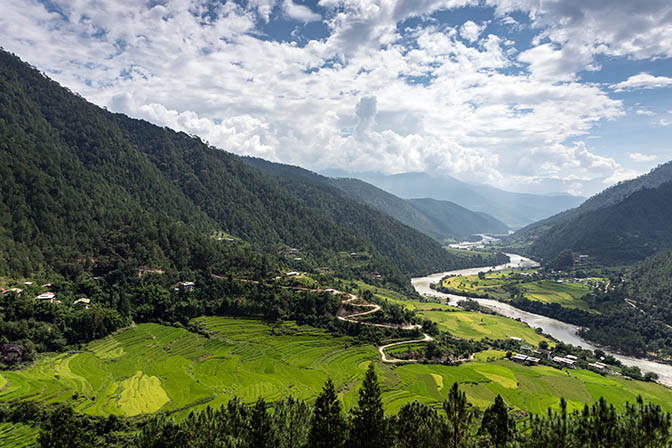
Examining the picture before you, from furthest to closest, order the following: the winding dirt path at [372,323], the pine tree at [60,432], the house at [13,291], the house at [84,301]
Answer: the house at [84,301] < the winding dirt path at [372,323] < the house at [13,291] < the pine tree at [60,432]

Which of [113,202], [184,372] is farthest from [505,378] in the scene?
[113,202]

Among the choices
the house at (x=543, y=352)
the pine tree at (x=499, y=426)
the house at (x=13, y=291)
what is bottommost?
the house at (x=543, y=352)

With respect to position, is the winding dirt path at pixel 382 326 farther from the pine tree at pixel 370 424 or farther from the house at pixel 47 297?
the house at pixel 47 297

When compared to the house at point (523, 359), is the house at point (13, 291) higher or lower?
higher

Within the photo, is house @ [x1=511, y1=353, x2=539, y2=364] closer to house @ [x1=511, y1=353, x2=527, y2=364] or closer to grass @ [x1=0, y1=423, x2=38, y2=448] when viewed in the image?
house @ [x1=511, y1=353, x2=527, y2=364]

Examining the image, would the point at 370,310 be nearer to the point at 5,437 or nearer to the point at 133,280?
the point at 133,280

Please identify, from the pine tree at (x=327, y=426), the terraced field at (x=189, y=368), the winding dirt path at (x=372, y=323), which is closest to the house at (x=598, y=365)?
the winding dirt path at (x=372, y=323)
